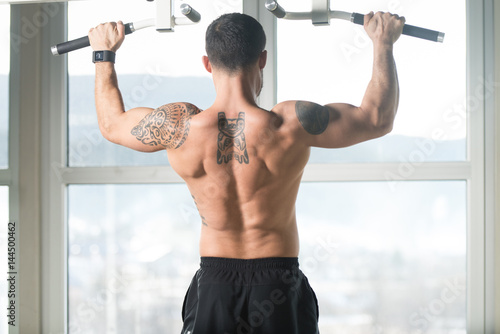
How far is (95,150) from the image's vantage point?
271 cm

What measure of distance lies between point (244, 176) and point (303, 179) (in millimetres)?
1011

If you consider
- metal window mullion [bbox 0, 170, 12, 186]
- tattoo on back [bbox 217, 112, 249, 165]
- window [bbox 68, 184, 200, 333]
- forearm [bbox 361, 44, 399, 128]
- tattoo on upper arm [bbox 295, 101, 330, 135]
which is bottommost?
window [bbox 68, 184, 200, 333]

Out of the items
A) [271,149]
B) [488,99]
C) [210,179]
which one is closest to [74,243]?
[210,179]

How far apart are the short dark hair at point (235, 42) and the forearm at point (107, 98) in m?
0.35

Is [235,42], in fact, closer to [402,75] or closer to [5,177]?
[402,75]

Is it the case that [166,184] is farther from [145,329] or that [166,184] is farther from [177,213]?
[145,329]

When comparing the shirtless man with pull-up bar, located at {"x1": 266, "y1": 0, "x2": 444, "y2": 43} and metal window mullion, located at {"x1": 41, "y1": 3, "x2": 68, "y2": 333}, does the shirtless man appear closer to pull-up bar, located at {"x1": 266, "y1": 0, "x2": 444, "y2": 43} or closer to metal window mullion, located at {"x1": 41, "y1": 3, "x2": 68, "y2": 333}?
pull-up bar, located at {"x1": 266, "y1": 0, "x2": 444, "y2": 43}

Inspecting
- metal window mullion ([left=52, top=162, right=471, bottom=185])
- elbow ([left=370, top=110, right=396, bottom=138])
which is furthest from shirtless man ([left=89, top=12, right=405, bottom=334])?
metal window mullion ([left=52, top=162, right=471, bottom=185])

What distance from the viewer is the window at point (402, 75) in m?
2.47

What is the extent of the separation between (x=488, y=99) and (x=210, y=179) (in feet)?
5.09

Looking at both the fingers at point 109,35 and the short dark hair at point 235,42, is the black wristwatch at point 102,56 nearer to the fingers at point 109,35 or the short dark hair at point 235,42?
the fingers at point 109,35

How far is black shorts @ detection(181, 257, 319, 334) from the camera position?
1.51 metres

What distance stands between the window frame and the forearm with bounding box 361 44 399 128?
39.3 inches

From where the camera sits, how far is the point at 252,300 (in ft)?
4.99
